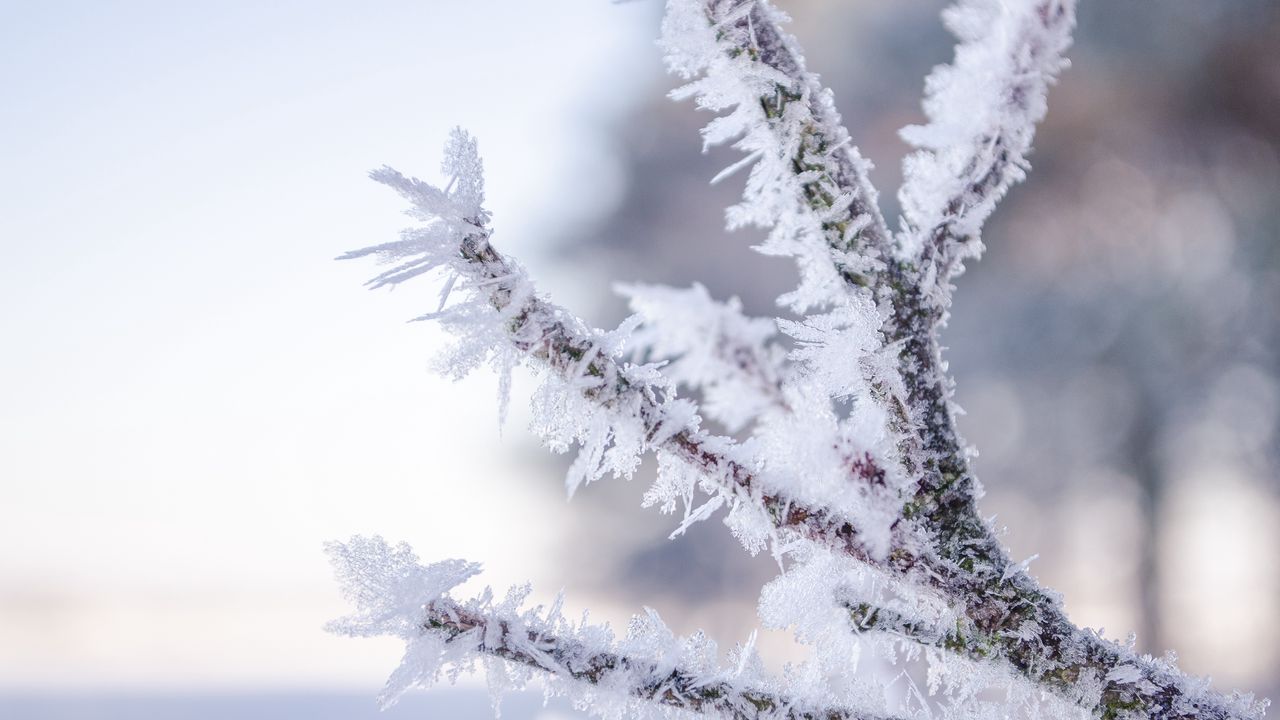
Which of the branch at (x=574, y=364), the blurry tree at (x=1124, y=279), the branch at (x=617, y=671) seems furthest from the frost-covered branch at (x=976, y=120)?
the blurry tree at (x=1124, y=279)

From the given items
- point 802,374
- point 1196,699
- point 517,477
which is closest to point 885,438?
point 802,374

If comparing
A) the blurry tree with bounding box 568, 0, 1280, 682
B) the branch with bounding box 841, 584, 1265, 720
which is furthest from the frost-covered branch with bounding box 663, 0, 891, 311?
the blurry tree with bounding box 568, 0, 1280, 682

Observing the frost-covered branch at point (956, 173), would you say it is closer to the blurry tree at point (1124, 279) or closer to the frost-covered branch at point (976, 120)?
the frost-covered branch at point (976, 120)

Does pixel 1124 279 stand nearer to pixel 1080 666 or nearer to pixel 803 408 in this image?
pixel 1080 666

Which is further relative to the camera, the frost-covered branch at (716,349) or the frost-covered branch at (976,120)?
the frost-covered branch at (976,120)

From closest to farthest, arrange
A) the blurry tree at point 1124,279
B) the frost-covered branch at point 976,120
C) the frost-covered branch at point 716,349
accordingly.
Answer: the frost-covered branch at point 716,349
the frost-covered branch at point 976,120
the blurry tree at point 1124,279

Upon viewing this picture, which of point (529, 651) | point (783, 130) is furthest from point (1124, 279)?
point (529, 651)

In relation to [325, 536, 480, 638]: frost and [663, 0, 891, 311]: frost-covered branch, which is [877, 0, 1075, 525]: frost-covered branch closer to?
[663, 0, 891, 311]: frost-covered branch

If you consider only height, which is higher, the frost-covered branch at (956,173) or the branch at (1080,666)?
the frost-covered branch at (956,173)
